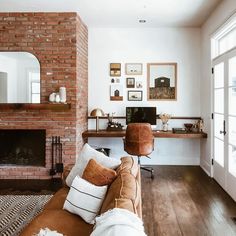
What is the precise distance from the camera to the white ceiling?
444 cm

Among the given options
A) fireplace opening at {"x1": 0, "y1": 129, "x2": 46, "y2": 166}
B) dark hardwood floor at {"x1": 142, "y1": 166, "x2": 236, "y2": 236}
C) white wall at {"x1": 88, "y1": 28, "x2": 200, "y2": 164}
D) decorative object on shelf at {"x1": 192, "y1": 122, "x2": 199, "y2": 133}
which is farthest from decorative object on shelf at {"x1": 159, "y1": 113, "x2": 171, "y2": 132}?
fireplace opening at {"x1": 0, "y1": 129, "x2": 46, "y2": 166}

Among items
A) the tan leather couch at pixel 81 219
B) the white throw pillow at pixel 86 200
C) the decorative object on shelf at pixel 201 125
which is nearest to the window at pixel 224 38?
the decorative object on shelf at pixel 201 125

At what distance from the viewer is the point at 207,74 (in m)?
5.35

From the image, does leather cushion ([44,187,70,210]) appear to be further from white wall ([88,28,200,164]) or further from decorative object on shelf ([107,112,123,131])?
white wall ([88,28,200,164])

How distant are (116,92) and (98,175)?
375cm

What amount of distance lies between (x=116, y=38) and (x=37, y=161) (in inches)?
116

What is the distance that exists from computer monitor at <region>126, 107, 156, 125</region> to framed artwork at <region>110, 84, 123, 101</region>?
0.39 meters

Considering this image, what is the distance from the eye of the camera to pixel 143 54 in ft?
19.6

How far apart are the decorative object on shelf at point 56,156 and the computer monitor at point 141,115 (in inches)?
60.8

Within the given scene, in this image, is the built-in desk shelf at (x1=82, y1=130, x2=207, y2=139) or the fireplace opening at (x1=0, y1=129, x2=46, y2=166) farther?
the built-in desk shelf at (x1=82, y1=130, x2=207, y2=139)

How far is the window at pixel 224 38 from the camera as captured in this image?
4.16 meters

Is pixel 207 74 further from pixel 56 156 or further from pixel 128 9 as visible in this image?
pixel 56 156

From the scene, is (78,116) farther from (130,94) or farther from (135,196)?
(135,196)

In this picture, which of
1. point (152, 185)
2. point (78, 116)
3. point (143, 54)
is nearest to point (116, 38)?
point (143, 54)
